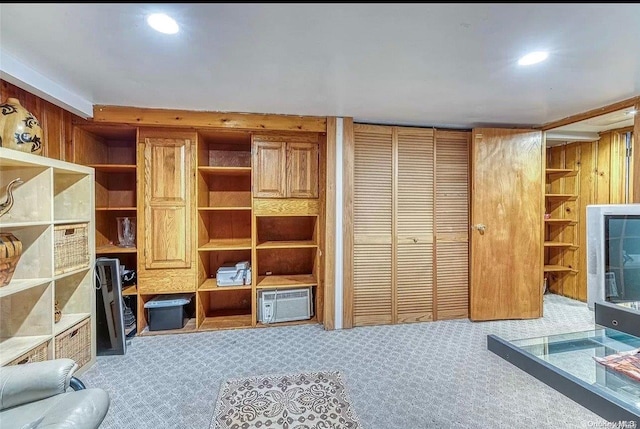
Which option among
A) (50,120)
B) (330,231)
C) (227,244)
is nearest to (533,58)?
(330,231)

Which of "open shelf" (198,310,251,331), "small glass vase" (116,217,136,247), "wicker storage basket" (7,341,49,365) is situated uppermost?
"small glass vase" (116,217,136,247)

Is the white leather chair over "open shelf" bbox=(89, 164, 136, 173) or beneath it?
beneath

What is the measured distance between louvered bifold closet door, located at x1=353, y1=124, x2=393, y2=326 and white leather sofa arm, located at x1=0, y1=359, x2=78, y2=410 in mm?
2252

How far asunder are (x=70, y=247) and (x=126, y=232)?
89 centimetres

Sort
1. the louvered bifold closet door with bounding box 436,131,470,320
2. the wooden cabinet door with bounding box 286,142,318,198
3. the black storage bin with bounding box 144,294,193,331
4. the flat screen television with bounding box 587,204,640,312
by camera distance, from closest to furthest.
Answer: the flat screen television with bounding box 587,204,640,312, the black storage bin with bounding box 144,294,193,331, the wooden cabinet door with bounding box 286,142,318,198, the louvered bifold closet door with bounding box 436,131,470,320

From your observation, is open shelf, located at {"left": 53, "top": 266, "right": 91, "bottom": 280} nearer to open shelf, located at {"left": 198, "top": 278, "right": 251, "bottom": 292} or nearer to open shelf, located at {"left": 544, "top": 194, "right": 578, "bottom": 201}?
open shelf, located at {"left": 198, "top": 278, "right": 251, "bottom": 292}

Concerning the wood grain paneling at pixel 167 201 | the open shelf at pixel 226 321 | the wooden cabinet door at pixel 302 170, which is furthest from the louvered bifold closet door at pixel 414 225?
the wood grain paneling at pixel 167 201

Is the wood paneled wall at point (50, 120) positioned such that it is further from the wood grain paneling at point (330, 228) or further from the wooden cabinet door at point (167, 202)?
the wood grain paneling at point (330, 228)

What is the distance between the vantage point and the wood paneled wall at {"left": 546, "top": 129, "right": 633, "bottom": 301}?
133 inches

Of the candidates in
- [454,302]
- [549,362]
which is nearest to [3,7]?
[549,362]

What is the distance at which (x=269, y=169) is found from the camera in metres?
2.93

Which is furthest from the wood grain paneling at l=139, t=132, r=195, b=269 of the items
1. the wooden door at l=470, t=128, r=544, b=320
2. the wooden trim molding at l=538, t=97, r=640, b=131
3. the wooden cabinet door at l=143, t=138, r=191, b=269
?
the wooden trim molding at l=538, t=97, r=640, b=131

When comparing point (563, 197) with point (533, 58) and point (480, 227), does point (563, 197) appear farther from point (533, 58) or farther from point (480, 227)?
point (533, 58)

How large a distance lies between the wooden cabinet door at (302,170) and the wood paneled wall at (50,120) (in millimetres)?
1902
